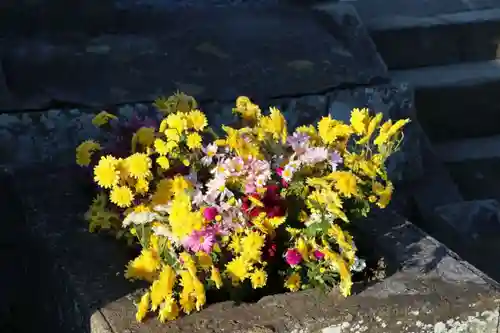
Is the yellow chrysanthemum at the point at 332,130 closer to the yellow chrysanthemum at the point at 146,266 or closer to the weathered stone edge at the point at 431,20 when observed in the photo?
the yellow chrysanthemum at the point at 146,266

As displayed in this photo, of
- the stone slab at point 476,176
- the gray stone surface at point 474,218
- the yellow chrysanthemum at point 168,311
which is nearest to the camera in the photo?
the yellow chrysanthemum at point 168,311

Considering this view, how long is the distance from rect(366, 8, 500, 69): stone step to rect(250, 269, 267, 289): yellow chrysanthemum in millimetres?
2177

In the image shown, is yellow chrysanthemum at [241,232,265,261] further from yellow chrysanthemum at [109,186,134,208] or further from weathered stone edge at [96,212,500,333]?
yellow chrysanthemum at [109,186,134,208]

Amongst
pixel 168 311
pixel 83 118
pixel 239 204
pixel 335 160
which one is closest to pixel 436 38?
pixel 83 118

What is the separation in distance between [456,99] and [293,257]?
2118 millimetres

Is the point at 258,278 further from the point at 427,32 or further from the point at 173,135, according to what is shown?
the point at 427,32

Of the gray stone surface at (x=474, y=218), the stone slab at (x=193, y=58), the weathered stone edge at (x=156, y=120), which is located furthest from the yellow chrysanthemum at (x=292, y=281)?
the gray stone surface at (x=474, y=218)

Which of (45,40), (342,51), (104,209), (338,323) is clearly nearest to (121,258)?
(104,209)

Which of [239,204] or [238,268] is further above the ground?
[239,204]

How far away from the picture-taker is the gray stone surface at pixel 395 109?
10.8 feet

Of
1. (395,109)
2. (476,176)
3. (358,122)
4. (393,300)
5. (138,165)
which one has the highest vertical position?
(358,122)

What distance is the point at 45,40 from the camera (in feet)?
10.4

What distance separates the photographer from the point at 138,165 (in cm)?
210

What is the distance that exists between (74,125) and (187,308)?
120 centimetres
